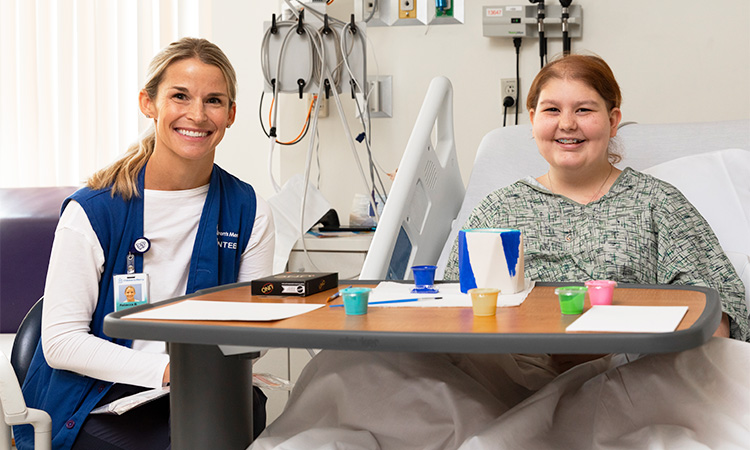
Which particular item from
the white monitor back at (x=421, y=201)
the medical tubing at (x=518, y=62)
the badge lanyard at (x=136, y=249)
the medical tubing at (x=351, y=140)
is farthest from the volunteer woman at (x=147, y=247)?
the medical tubing at (x=518, y=62)

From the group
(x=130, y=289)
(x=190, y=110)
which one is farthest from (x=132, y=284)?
(x=190, y=110)

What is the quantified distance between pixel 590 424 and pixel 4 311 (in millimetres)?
1947

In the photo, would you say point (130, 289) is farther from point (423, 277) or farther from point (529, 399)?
point (529, 399)

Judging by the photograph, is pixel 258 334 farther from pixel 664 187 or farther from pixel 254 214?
pixel 664 187

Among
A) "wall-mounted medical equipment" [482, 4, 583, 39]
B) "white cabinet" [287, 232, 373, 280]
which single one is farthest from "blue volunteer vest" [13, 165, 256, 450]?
"wall-mounted medical equipment" [482, 4, 583, 39]

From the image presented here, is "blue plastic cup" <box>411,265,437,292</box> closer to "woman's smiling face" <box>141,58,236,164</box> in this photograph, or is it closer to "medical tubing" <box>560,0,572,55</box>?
"woman's smiling face" <box>141,58,236,164</box>

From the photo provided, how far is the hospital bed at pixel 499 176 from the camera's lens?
1653mm

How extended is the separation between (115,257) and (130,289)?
0.08 metres

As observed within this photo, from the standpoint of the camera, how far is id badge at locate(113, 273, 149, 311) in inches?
57.0

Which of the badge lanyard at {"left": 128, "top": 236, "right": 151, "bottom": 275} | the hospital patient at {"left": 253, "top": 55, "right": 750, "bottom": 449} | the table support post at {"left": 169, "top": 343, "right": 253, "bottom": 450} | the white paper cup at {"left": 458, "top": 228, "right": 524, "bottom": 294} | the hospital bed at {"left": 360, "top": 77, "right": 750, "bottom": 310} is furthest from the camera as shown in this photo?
the hospital bed at {"left": 360, "top": 77, "right": 750, "bottom": 310}

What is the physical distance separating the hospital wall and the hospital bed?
2.37ft

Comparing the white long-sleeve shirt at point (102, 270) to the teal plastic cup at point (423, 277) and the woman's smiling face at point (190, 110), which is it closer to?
the woman's smiling face at point (190, 110)

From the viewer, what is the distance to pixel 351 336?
0.79m

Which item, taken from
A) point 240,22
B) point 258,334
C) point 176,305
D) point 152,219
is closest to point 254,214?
point 152,219
